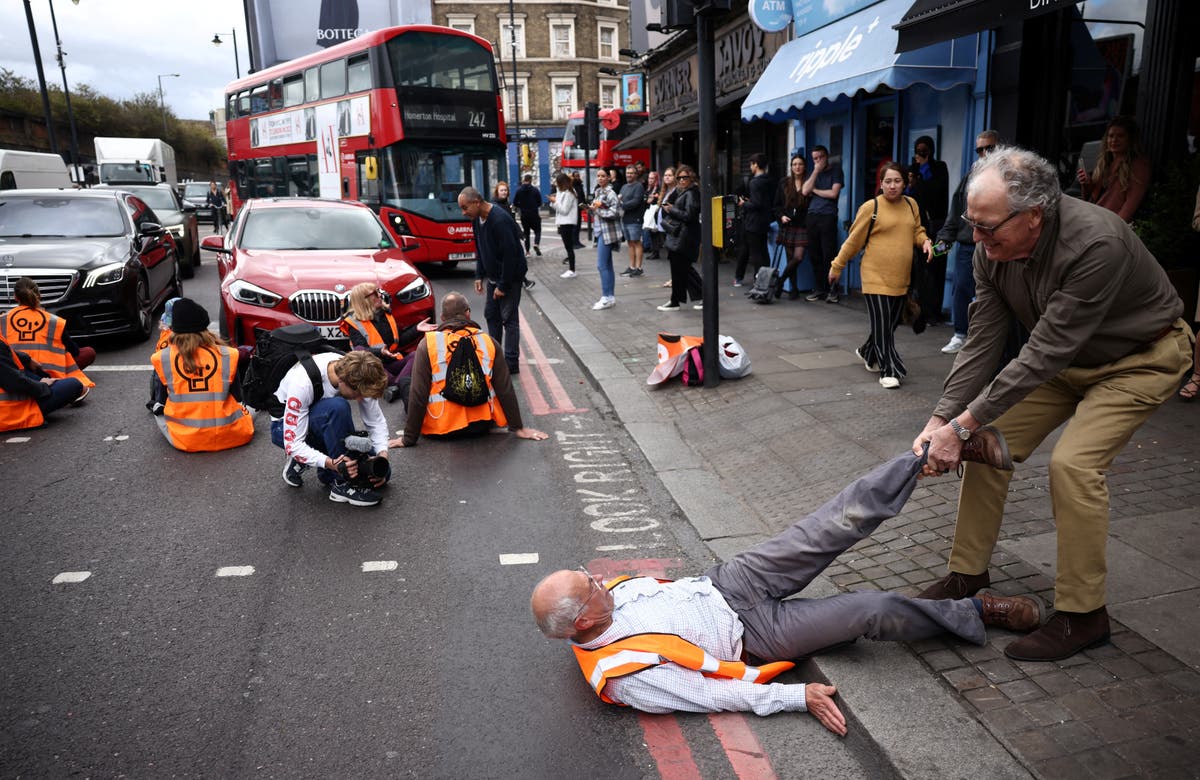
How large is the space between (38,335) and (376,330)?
268 cm

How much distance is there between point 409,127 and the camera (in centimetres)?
1591

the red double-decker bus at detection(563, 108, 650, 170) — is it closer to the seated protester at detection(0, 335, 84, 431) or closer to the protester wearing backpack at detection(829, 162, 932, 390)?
the protester wearing backpack at detection(829, 162, 932, 390)

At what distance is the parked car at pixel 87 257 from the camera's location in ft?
30.7

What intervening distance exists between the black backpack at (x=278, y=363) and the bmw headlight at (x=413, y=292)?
10.2ft

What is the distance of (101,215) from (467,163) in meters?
7.35

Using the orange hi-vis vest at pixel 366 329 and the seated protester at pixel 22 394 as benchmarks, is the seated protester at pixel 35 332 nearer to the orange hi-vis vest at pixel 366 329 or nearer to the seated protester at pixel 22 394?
the seated protester at pixel 22 394

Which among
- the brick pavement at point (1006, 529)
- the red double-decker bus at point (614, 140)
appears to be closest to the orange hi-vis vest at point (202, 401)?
the brick pavement at point (1006, 529)

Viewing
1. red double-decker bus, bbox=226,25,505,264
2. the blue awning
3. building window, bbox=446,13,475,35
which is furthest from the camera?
building window, bbox=446,13,475,35

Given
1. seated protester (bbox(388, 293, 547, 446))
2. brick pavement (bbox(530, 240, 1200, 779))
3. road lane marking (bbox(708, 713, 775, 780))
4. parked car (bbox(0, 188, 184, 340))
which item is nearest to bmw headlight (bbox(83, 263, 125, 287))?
parked car (bbox(0, 188, 184, 340))

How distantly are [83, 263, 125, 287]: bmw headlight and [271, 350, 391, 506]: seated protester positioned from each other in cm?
535

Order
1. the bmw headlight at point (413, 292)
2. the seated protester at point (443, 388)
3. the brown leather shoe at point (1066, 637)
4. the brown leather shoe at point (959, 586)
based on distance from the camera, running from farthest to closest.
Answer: the bmw headlight at point (413, 292)
the seated protester at point (443, 388)
the brown leather shoe at point (959, 586)
the brown leather shoe at point (1066, 637)

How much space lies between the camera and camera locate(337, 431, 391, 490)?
17.6 feet

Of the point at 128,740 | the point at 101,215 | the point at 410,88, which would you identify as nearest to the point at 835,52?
the point at 410,88

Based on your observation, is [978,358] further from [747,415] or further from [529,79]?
[529,79]
